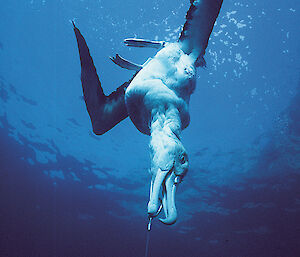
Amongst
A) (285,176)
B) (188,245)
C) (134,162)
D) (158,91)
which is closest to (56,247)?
(188,245)

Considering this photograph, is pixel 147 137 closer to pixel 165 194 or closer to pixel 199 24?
pixel 199 24

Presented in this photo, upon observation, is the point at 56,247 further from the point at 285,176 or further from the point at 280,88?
the point at 280,88

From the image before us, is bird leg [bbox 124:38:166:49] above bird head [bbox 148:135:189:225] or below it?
above

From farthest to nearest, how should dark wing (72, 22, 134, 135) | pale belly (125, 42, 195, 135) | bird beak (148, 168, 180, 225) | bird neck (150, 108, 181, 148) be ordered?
dark wing (72, 22, 134, 135), pale belly (125, 42, 195, 135), bird neck (150, 108, 181, 148), bird beak (148, 168, 180, 225)

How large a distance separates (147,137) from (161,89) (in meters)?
9.89

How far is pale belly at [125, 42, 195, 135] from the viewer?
184 cm

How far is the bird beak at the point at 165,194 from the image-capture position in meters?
1.28

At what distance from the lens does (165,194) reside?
1.36 meters

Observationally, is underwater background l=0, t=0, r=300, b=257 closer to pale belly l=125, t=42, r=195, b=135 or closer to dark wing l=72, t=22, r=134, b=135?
dark wing l=72, t=22, r=134, b=135

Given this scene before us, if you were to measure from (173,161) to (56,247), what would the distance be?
3208cm

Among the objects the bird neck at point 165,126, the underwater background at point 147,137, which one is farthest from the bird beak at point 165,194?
the underwater background at point 147,137

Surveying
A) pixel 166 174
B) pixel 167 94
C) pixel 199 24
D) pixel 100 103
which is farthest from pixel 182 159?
pixel 100 103

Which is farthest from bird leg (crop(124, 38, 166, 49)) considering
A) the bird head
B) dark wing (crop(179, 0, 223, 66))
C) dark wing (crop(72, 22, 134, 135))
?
the bird head

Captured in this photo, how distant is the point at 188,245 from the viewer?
2267 centimetres
